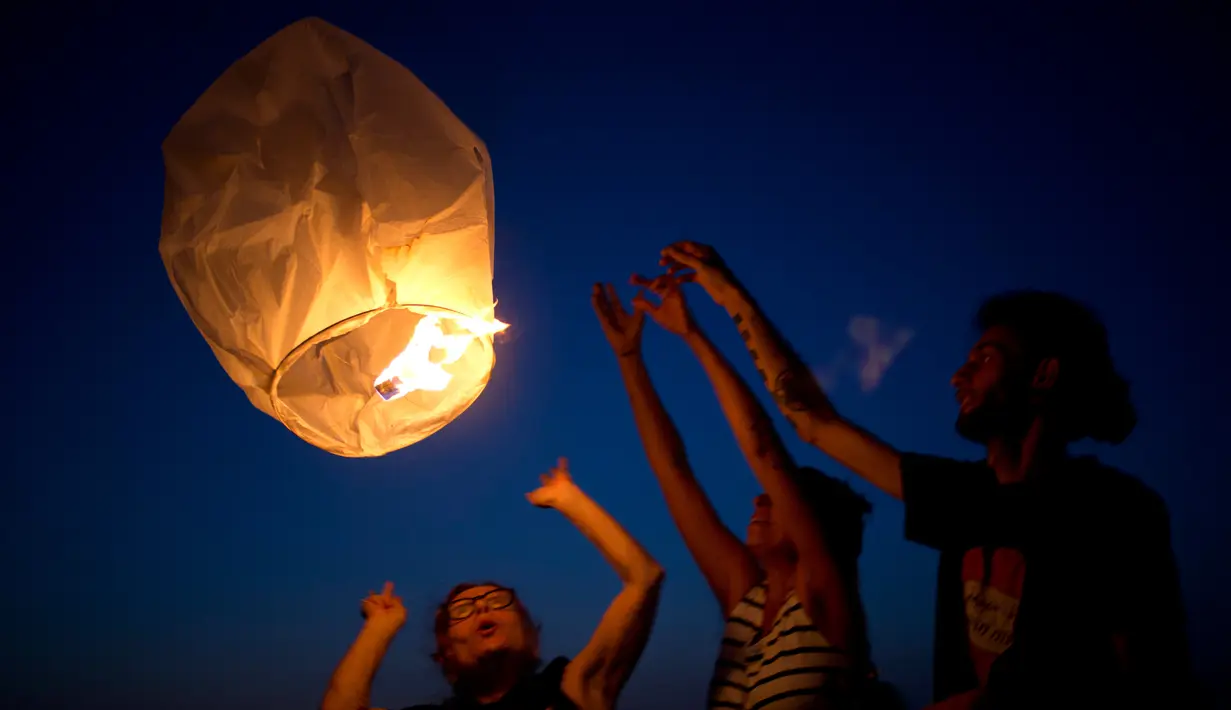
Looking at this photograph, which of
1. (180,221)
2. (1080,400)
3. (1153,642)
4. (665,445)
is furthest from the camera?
(665,445)

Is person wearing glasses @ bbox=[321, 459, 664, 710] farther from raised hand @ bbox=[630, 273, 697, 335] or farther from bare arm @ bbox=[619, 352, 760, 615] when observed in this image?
raised hand @ bbox=[630, 273, 697, 335]

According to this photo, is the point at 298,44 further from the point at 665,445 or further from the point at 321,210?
the point at 665,445

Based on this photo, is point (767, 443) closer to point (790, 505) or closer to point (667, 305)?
point (790, 505)

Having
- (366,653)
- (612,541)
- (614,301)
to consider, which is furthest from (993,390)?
(366,653)

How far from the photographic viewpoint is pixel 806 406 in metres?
1.36

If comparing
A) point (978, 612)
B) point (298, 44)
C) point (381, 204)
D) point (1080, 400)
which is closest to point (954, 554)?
point (978, 612)

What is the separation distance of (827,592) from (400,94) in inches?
41.6

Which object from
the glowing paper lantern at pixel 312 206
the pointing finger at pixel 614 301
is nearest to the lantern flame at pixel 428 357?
the glowing paper lantern at pixel 312 206

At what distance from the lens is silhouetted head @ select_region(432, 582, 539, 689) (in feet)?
5.62

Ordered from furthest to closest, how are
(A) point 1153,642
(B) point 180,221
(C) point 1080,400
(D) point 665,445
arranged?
(D) point 665,445, (C) point 1080,400, (B) point 180,221, (A) point 1153,642

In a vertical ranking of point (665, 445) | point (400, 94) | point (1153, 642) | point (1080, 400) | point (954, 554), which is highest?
point (400, 94)

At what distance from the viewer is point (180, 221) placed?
1.16 m

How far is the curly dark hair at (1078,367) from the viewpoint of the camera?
4.14ft

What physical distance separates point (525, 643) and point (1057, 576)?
1102 mm
